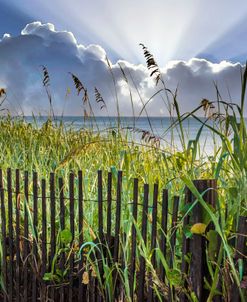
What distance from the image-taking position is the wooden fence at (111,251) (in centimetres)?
226

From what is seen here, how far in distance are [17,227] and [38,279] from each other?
0.39 meters

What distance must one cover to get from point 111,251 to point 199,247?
0.73 metres

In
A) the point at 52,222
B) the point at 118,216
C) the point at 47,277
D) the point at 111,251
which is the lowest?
the point at 47,277

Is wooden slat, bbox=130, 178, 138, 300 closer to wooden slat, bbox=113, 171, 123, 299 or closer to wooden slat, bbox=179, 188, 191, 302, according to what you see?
wooden slat, bbox=113, 171, 123, 299

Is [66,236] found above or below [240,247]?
below

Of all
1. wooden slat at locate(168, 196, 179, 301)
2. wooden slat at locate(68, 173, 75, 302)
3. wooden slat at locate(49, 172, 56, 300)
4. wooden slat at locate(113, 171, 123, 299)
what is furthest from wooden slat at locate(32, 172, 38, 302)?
wooden slat at locate(168, 196, 179, 301)

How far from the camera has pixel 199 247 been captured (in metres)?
2.22

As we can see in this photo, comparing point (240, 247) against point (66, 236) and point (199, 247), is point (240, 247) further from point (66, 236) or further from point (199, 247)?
point (66, 236)

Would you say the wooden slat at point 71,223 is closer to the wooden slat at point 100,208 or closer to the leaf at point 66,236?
the leaf at point 66,236

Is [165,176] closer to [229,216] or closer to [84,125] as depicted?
[229,216]

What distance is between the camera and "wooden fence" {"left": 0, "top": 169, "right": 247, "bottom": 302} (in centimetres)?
226

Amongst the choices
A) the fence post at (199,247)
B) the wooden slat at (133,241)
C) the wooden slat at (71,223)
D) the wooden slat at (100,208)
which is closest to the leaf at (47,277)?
the wooden slat at (71,223)

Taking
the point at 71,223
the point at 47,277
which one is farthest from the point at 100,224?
the point at 47,277

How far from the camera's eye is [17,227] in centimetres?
328
